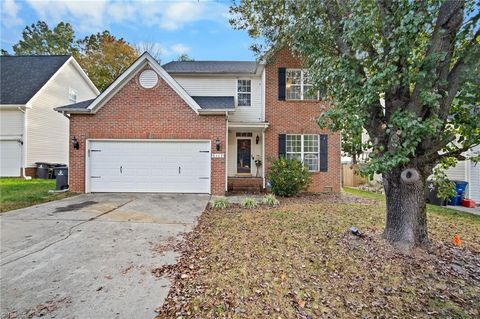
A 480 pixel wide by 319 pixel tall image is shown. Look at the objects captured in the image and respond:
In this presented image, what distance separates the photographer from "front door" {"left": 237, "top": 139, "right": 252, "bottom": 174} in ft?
42.0

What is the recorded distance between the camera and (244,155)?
12.9 meters

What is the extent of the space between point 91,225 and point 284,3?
830cm

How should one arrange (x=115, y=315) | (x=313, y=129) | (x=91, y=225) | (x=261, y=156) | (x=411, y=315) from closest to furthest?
(x=115, y=315)
(x=411, y=315)
(x=91, y=225)
(x=313, y=129)
(x=261, y=156)

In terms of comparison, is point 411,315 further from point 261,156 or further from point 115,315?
point 261,156

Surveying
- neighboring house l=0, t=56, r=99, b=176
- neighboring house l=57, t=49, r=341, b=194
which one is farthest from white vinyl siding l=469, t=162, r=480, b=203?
neighboring house l=0, t=56, r=99, b=176

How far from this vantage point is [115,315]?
2.60 m

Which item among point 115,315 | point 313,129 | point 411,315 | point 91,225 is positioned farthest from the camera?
point 313,129

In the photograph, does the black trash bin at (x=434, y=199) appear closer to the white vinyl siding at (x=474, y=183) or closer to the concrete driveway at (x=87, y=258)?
the white vinyl siding at (x=474, y=183)

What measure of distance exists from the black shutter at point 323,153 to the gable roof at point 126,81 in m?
6.08

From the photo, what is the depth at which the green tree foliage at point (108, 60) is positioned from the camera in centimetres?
2461

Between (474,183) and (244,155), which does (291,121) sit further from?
(474,183)

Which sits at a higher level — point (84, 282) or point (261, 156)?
point (261, 156)

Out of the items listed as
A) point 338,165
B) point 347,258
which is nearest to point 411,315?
point 347,258

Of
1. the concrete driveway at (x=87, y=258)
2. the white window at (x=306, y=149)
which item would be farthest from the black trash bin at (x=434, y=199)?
the concrete driveway at (x=87, y=258)
